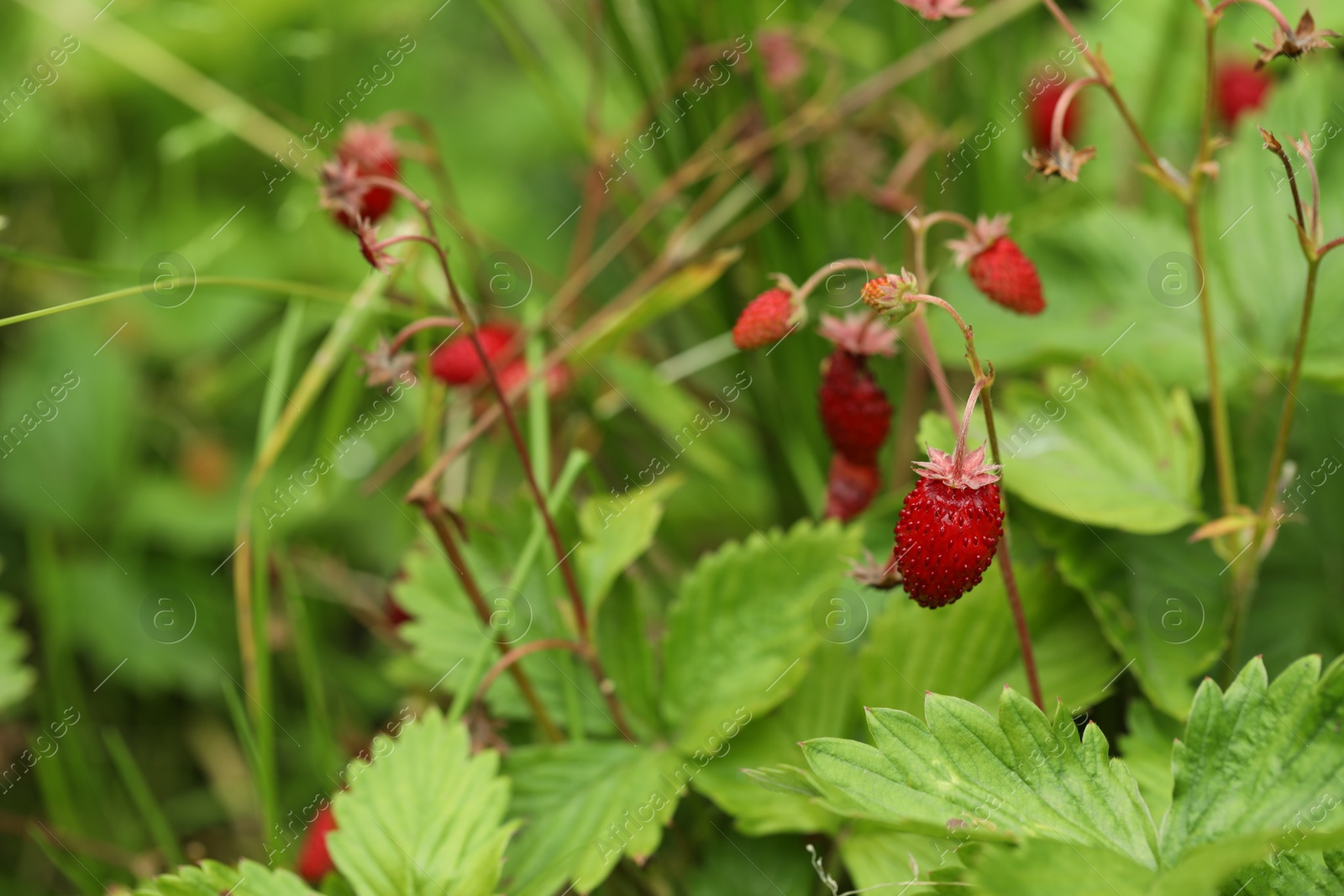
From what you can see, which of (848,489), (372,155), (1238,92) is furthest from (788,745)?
(1238,92)

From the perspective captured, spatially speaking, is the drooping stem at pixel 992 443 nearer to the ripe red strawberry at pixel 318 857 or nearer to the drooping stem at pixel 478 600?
the drooping stem at pixel 478 600

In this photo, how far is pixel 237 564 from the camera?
115 centimetres

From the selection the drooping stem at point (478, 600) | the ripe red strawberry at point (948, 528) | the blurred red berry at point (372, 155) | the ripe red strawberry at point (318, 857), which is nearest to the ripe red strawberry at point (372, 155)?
the blurred red berry at point (372, 155)

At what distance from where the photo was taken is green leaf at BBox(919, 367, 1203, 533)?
0.93 metres

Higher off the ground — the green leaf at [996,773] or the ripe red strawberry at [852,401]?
the ripe red strawberry at [852,401]

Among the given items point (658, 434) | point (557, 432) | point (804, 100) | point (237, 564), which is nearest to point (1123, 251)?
point (804, 100)

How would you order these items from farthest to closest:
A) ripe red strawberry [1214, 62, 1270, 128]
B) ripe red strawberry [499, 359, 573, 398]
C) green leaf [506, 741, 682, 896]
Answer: ripe red strawberry [1214, 62, 1270, 128]
ripe red strawberry [499, 359, 573, 398]
green leaf [506, 741, 682, 896]

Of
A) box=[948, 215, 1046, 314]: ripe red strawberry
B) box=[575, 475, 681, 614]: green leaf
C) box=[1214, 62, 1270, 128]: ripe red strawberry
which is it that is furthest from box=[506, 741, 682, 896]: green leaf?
box=[1214, 62, 1270, 128]: ripe red strawberry

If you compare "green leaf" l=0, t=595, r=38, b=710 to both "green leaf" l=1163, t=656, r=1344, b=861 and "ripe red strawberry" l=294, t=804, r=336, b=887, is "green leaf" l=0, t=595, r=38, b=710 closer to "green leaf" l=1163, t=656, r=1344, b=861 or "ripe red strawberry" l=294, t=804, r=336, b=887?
"ripe red strawberry" l=294, t=804, r=336, b=887

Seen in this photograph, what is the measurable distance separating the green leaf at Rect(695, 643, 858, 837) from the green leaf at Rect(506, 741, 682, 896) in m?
0.04

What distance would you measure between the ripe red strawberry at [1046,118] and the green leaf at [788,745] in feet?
3.10

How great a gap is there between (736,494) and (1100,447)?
59 cm

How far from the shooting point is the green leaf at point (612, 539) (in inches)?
39.4

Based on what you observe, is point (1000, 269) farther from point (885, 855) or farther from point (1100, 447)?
point (885, 855)
